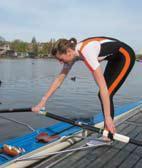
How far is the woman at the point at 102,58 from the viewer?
4.96 metres

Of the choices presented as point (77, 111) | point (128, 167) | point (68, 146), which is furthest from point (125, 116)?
point (77, 111)

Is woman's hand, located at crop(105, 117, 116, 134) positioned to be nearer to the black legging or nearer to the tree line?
the black legging

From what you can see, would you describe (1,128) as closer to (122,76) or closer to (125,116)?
(125,116)

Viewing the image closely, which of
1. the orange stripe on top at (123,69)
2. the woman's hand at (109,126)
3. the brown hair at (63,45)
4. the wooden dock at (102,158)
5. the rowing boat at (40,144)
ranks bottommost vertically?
the wooden dock at (102,158)

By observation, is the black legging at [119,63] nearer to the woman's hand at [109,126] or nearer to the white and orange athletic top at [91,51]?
the white and orange athletic top at [91,51]

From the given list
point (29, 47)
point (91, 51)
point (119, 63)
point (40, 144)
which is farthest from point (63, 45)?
point (29, 47)

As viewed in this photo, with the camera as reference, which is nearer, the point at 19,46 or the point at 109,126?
the point at 109,126

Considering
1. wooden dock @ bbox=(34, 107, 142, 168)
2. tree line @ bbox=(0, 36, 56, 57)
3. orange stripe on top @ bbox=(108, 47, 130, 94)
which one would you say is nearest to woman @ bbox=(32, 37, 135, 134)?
orange stripe on top @ bbox=(108, 47, 130, 94)

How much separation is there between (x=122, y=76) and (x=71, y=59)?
110cm

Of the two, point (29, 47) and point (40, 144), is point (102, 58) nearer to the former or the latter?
point (40, 144)

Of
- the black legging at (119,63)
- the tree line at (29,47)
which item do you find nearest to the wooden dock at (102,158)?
the black legging at (119,63)

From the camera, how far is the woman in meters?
4.96

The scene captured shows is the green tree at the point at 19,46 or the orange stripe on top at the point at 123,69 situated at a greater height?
the green tree at the point at 19,46

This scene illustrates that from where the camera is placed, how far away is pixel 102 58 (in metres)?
5.56
